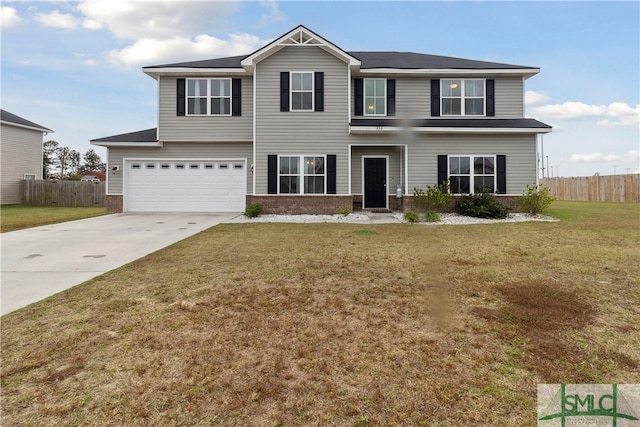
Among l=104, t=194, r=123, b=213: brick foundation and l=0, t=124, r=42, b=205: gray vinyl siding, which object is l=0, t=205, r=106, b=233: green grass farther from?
l=0, t=124, r=42, b=205: gray vinyl siding

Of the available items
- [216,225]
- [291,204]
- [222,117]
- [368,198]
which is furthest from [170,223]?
[368,198]

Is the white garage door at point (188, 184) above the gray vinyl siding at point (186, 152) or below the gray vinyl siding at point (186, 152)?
below

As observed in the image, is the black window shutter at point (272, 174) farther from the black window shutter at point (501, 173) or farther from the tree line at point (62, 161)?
the tree line at point (62, 161)

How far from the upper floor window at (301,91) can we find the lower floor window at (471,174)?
6.43 metres

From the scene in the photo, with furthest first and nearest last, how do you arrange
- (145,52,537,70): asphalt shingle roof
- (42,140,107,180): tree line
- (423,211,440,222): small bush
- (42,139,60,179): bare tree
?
(42,139,60,179): bare tree < (42,140,107,180): tree line < (145,52,537,70): asphalt shingle roof < (423,211,440,222): small bush

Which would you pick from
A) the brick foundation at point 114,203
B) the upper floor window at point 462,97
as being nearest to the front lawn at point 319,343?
the upper floor window at point 462,97

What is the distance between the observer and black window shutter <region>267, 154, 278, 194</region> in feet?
45.4

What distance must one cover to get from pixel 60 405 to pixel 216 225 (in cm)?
920

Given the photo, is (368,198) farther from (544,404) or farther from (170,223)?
(544,404)

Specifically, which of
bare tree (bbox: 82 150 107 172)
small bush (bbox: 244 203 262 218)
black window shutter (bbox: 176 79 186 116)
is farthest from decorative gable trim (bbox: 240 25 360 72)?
bare tree (bbox: 82 150 107 172)

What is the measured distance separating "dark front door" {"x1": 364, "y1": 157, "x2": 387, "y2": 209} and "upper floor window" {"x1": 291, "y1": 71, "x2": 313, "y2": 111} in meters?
3.60

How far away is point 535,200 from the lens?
1324 cm

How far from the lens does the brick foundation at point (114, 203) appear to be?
15.2 meters

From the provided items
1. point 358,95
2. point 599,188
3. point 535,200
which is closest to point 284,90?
point 358,95
